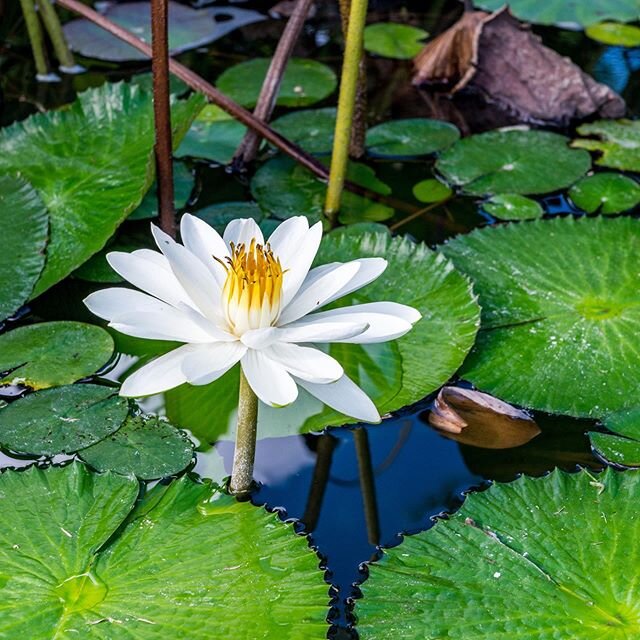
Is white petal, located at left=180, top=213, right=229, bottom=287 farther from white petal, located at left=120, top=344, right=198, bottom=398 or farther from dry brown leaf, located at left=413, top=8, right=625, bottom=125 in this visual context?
dry brown leaf, located at left=413, top=8, right=625, bottom=125

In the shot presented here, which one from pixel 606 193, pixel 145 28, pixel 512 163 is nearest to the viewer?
pixel 606 193

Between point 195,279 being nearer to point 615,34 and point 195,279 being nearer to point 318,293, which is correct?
point 318,293

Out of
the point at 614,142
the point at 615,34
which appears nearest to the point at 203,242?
the point at 614,142

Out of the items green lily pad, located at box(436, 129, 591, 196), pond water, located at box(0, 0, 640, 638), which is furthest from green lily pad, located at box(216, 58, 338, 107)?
pond water, located at box(0, 0, 640, 638)

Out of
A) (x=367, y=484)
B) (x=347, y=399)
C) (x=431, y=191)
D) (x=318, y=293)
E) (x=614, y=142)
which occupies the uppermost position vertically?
(x=318, y=293)

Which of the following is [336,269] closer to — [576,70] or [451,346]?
[451,346]

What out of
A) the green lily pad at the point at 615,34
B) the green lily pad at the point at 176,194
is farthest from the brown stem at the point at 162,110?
the green lily pad at the point at 615,34

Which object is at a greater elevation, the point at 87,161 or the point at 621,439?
the point at 87,161
